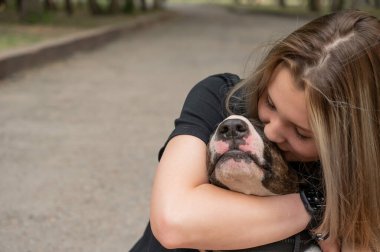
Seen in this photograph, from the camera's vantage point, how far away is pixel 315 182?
2.44m

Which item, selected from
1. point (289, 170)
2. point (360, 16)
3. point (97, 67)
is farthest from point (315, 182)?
point (97, 67)

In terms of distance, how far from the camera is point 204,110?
8.22 feet

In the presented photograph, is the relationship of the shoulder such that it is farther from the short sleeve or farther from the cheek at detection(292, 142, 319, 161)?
the cheek at detection(292, 142, 319, 161)

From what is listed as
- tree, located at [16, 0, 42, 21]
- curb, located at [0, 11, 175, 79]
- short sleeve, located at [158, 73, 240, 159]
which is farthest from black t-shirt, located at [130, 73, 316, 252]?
tree, located at [16, 0, 42, 21]

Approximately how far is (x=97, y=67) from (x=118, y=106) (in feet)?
10.5

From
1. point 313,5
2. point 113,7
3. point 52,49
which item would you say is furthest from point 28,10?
point 313,5

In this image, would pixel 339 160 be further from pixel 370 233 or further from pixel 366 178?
pixel 370 233

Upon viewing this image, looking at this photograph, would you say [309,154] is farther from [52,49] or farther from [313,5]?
[313,5]

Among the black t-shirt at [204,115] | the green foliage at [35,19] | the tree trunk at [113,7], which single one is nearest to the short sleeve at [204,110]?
the black t-shirt at [204,115]

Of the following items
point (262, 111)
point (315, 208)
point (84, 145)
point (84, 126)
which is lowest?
point (84, 126)

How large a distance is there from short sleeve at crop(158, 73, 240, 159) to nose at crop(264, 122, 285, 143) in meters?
0.23

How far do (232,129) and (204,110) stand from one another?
Result: 0.33m

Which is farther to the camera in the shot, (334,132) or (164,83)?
(164,83)

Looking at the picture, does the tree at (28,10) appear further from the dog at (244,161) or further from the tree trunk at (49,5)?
the dog at (244,161)
